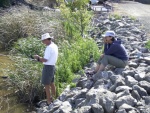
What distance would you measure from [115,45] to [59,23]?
5802mm

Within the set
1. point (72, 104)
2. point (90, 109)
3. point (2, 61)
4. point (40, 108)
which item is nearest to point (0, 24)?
point (2, 61)

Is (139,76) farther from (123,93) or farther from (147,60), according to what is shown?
(147,60)

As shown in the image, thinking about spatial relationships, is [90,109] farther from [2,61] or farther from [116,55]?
[2,61]

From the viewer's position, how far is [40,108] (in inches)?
283

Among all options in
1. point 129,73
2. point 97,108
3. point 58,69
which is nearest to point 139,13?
point 58,69

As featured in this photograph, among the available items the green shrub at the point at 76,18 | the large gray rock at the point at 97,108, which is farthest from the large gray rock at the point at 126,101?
the green shrub at the point at 76,18

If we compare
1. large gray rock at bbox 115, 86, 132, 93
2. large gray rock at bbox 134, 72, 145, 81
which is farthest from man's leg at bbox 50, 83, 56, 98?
large gray rock at bbox 134, 72, 145, 81

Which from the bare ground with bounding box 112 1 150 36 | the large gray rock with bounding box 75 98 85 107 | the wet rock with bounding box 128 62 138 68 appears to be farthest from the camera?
the bare ground with bounding box 112 1 150 36

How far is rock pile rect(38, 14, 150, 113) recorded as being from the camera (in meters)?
5.28

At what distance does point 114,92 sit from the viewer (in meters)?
5.96

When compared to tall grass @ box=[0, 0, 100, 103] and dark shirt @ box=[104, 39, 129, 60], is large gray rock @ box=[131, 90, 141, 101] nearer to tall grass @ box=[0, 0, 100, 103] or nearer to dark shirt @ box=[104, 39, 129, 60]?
dark shirt @ box=[104, 39, 129, 60]

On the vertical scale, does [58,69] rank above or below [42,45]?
below

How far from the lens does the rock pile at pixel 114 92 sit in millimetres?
5277

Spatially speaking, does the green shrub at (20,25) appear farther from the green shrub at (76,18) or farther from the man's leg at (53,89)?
the man's leg at (53,89)
